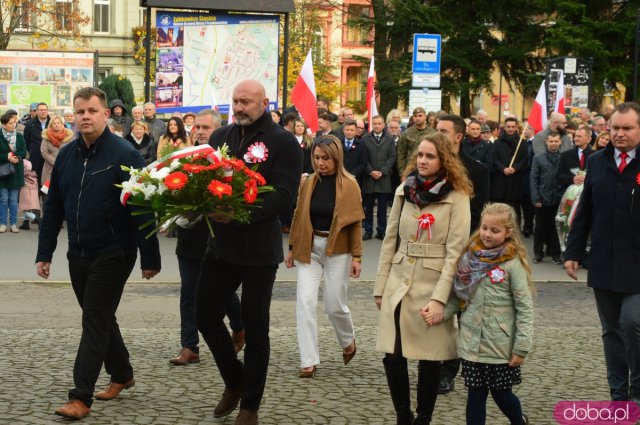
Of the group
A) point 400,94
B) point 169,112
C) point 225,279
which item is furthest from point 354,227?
point 400,94

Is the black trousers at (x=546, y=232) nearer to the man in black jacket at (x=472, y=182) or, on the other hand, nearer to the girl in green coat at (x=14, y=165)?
the girl in green coat at (x=14, y=165)

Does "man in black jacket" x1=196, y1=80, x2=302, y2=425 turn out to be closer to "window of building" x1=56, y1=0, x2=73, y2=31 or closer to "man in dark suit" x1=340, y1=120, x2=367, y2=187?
"man in dark suit" x1=340, y1=120, x2=367, y2=187

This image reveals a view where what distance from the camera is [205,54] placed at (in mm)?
21453

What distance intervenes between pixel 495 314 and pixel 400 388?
2.35ft

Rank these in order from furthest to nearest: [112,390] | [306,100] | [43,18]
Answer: [43,18]
[306,100]
[112,390]

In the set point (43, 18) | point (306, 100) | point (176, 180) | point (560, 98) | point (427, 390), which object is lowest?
point (427, 390)

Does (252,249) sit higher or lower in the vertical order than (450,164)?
lower

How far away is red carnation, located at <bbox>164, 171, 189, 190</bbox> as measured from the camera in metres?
6.21

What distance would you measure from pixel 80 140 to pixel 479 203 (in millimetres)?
2649

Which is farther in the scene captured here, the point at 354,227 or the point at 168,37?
the point at 168,37

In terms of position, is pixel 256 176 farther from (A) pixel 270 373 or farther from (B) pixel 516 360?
(A) pixel 270 373

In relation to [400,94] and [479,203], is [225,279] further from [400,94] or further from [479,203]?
[400,94]

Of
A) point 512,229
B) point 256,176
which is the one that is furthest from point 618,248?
point 256,176

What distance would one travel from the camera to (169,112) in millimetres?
21547
